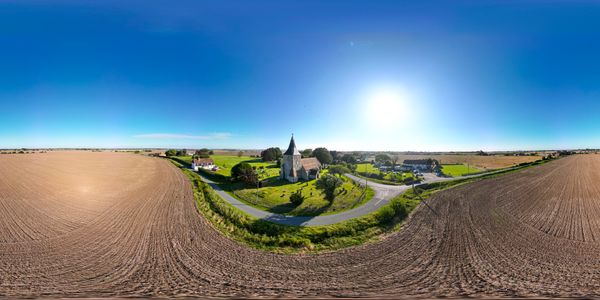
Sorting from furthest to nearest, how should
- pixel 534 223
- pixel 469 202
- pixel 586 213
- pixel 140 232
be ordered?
1. pixel 469 202
2. pixel 586 213
3. pixel 534 223
4. pixel 140 232

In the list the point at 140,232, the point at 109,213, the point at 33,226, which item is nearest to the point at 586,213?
the point at 140,232

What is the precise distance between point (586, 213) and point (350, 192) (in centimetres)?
1840

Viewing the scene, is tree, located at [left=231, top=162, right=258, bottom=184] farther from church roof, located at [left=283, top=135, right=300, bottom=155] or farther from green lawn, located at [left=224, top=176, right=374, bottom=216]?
church roof, located at [left=283, top=135, right=300, bottom=155]

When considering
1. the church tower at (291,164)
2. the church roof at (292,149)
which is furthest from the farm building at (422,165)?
the church roof at (292,149)

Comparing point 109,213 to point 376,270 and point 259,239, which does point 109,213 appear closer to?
point 259,239

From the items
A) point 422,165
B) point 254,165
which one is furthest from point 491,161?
point 254,165

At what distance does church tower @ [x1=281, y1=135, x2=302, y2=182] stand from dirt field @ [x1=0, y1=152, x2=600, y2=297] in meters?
20.1

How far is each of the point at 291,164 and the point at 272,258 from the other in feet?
87.1

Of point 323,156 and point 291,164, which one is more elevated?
point 323,156

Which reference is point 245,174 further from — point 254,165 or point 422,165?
point 422,165

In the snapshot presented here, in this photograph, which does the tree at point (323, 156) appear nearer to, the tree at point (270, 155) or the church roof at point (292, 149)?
the tree at point (270, 155)

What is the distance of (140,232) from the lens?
12.0 metres

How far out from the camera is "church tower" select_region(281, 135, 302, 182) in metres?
35.6

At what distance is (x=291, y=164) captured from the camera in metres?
36.4
